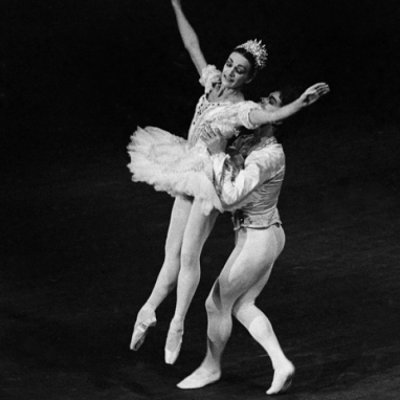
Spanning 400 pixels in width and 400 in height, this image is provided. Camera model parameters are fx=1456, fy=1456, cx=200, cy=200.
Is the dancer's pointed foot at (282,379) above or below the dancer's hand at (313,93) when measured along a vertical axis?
A: below

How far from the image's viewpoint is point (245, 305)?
6828 millimetres

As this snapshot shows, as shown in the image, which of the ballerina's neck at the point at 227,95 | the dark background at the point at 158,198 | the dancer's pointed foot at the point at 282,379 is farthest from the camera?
the dark background at the point at 158,198

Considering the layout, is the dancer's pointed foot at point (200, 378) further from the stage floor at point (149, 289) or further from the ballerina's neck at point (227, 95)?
the ballerina's neck at point (227, 95)

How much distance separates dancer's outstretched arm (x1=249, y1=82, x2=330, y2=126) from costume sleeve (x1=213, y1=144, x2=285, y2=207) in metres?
0.16

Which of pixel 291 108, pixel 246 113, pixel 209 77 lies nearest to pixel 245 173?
pixel 246 113

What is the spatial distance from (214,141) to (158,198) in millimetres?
3003

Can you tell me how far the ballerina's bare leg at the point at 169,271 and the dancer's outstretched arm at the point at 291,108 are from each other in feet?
2.01

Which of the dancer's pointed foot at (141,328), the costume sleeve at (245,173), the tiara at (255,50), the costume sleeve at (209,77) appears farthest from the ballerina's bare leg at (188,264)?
the tiara at (255,50)

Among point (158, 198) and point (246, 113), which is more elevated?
point (246, 113)

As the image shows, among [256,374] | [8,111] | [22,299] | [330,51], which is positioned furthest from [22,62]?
[256,374]

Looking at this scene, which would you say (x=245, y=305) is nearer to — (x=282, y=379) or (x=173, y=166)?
(x=282, y=379)

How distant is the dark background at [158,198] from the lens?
7.12 meters

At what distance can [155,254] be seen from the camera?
871cm

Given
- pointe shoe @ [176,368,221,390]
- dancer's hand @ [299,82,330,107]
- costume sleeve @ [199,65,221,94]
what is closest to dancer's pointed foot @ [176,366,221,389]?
pointe shoe @ [176,368,221,390]
